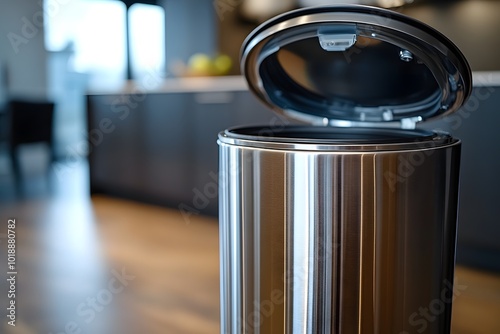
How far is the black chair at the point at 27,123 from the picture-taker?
13.8 ft

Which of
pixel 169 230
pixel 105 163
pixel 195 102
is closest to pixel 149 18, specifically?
pixel 105 163

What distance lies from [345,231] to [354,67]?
0.46 meters

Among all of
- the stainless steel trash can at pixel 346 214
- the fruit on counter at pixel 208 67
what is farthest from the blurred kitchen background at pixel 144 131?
the stainless steel trash can at pixel 346 214

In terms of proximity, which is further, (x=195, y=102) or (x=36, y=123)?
(x=36, y=123)

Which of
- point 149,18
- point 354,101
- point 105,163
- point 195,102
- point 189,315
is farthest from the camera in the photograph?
point 149,18

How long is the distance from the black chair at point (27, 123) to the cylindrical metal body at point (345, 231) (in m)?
3.71

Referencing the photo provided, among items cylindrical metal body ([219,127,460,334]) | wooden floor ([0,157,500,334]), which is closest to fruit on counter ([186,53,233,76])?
wooden floor ([0,157,500,334])

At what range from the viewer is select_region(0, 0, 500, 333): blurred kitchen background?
208cm

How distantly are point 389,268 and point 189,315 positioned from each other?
94cm

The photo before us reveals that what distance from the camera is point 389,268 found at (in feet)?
3.12

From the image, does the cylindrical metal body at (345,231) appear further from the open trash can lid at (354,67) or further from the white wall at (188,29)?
the white wall at (188,29)

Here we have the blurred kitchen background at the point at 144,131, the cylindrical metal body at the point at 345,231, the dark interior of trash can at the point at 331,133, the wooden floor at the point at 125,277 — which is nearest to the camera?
the cylindrical metal body at the point at 345,231

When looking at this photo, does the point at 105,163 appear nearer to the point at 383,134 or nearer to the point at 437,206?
the point at 383,134

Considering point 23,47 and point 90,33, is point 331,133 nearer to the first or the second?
point 90,33
